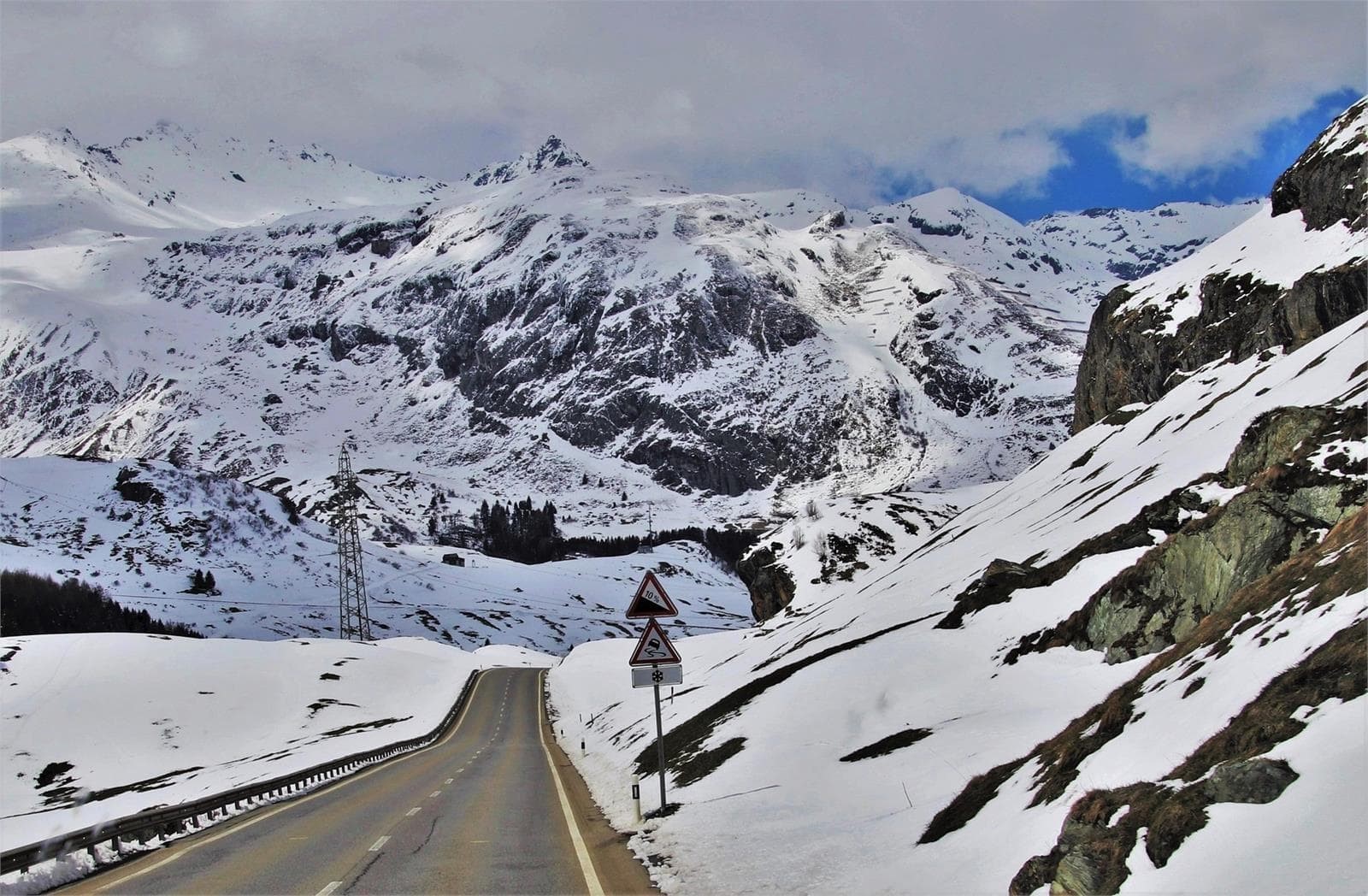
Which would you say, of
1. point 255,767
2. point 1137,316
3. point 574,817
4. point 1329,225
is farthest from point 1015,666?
point 1137,316

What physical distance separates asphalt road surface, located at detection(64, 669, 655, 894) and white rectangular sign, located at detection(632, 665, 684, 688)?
268 cm

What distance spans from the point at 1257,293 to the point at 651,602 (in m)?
68.4

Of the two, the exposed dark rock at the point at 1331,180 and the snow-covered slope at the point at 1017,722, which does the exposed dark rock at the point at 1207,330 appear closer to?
the exposed dark rock at the point at 1331,180

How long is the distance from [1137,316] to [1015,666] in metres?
75.1

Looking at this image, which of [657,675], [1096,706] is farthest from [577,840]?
[1096,706]

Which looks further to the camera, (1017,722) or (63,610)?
(63,610)

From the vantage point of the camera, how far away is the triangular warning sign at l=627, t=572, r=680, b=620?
684 inches

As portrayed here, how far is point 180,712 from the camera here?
80625mm

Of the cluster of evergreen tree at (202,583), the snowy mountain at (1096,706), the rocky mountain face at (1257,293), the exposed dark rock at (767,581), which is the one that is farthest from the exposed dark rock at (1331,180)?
the cluster of evergreen tree at (202,583)

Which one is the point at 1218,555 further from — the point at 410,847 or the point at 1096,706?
the point at 410,847

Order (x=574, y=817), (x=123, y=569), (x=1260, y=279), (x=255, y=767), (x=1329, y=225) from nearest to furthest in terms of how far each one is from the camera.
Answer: (x=574, y=817) < (x=255, y=767) < (x=1329, y=225) < (x=1260, y=279) < (x=123, y=569)

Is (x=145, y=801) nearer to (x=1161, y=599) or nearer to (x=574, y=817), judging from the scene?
(x=574, y=817)

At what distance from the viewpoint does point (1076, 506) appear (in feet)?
151

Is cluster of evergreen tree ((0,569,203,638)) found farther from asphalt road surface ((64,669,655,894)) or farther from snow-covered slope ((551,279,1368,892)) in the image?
asphalt road surface ((64,669,655,894))
